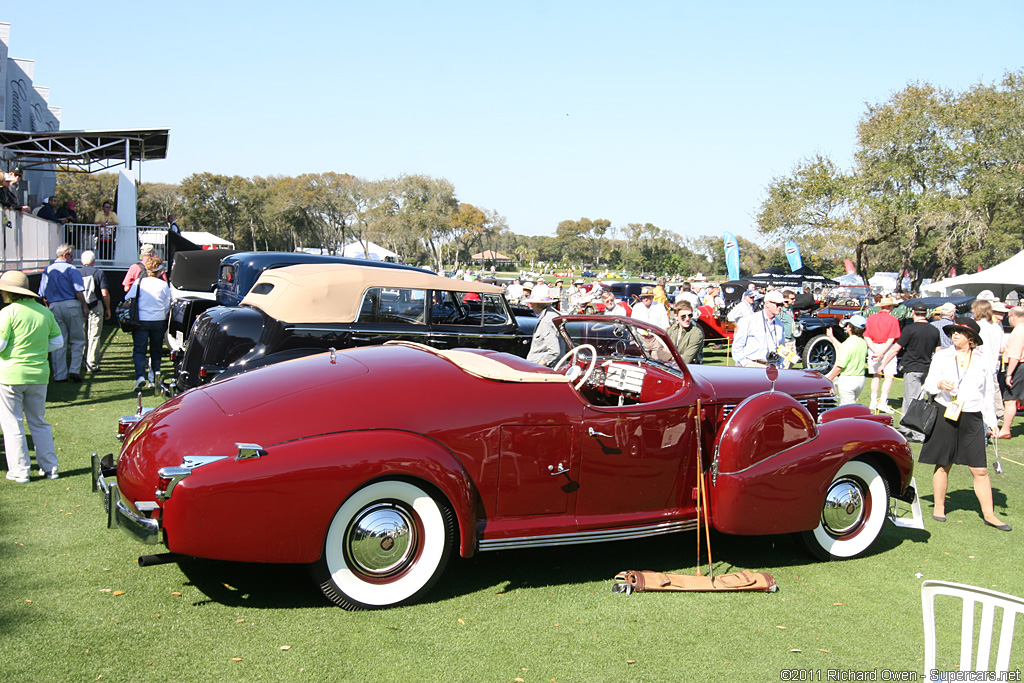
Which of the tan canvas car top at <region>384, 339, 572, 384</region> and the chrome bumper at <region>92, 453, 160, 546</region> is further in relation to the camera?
the tan canvas car top at <region>384, 339, 572, 384</region>

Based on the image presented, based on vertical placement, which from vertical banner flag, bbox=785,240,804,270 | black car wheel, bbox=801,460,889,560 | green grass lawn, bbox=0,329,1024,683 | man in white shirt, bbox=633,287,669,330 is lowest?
green grass lawn, bbox=0,329,1024,683

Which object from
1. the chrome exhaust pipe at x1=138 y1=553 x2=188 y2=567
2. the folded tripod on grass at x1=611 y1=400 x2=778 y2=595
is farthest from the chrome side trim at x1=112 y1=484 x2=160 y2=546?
the folded tripod on grass at x1=611 y1=400 x2=778 y2=595

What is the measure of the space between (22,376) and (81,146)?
17.1m

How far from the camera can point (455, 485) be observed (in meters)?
4.06

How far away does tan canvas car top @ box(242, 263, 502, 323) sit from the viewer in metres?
8.20

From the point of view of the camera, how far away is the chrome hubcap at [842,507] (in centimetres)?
516

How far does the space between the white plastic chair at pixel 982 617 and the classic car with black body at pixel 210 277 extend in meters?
8.14

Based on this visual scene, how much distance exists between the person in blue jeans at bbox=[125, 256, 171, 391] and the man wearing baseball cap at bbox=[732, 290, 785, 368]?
7445 mm

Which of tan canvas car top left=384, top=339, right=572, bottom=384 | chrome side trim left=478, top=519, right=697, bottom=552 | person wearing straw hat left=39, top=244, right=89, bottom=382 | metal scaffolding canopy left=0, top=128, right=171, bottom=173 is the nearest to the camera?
chrome side trim left=478, top=519, right=697, bottom=552

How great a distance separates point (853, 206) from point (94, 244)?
1124 inches

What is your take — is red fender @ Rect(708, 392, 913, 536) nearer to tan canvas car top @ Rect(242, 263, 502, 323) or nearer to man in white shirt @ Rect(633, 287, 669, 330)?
tan canvas car top @ Rect(242, 263, 502, 323)

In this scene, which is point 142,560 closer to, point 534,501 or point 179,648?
point 179,648

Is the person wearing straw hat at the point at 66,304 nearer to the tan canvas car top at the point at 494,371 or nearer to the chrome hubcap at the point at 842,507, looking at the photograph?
the tan canvas car top at the point at 494,371

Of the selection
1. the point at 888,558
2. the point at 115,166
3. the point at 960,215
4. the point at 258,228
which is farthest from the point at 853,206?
the point at 258,228
